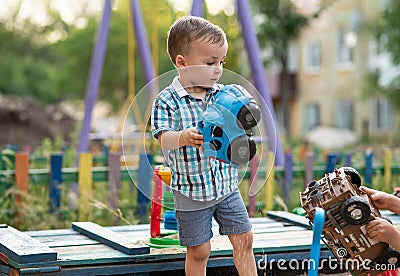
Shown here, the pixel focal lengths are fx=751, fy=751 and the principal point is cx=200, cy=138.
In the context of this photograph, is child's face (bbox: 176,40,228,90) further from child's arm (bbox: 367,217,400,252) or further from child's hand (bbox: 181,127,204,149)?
child's arm (bbox: 367,217,400,252)

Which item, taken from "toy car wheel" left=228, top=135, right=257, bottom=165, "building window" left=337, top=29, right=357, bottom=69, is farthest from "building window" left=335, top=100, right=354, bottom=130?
"toy car wheel" left=228, top=135, right=257, bottom=165

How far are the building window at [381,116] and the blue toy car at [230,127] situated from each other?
21.7 metres

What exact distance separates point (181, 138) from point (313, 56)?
965 inches

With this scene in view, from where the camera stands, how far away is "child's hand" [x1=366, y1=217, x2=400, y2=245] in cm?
282

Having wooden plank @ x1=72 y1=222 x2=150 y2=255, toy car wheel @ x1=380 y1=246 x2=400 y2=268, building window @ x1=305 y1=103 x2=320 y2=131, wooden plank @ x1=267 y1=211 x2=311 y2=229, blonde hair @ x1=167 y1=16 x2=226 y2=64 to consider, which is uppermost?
blonde hair @ x1=167 y1=16 x2=226 y2=64

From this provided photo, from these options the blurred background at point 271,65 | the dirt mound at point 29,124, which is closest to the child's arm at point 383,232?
the blurred background at point 271,65

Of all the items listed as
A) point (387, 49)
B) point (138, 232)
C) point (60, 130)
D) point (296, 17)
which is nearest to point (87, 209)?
point (138, 232)

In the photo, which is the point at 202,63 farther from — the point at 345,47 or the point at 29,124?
the point at 345,47

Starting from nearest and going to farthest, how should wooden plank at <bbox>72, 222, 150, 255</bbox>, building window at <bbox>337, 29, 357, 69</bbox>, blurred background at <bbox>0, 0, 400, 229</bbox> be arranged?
wooden plank at <bbox>72, 222, 150, 255</bbox> → blurred background at <bbox>0, 0, 400, 229</bbox> → building window at <bbox>337, 29, 357, 69</bbox>

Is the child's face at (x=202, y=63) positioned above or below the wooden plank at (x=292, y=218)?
above

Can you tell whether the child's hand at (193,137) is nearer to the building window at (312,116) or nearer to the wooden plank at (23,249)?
the wooden plank at (23,249)

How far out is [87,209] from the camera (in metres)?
5.67

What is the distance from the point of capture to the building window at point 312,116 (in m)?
26.9

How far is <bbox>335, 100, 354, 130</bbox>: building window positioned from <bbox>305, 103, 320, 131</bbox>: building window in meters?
1.33
